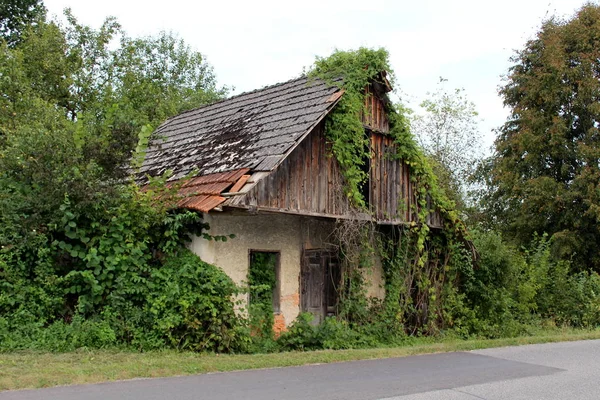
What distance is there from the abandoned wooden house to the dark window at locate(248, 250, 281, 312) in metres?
0.05

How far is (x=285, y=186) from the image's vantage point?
12.7 m

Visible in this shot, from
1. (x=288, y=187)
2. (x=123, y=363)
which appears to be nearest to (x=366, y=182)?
(x=288, y=187)

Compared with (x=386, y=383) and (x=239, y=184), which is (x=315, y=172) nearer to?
(x=239, y=184)

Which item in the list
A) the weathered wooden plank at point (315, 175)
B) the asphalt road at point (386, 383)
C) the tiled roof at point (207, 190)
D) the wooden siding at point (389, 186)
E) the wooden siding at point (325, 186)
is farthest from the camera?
the wooden siding at point (389, 186)

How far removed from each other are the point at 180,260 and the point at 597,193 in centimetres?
1825

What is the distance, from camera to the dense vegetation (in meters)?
11.2

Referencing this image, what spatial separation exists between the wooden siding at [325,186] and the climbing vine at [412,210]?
7.7 inches

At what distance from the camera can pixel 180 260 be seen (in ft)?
38.2

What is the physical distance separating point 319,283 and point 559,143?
604 inches

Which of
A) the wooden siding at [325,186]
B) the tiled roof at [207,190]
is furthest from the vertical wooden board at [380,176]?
the tiled roof at [207,190]

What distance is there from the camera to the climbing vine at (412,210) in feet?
45.6

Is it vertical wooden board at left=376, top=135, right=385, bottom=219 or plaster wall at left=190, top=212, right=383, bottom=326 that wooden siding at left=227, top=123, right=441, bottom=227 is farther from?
plaster wall at left=190, top=212, right=383, bottom=326

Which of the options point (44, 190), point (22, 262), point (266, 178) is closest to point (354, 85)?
point (266, 178)

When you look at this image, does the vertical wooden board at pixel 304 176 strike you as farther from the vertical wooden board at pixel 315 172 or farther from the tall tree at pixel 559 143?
the tall tree at pixel 559 143
